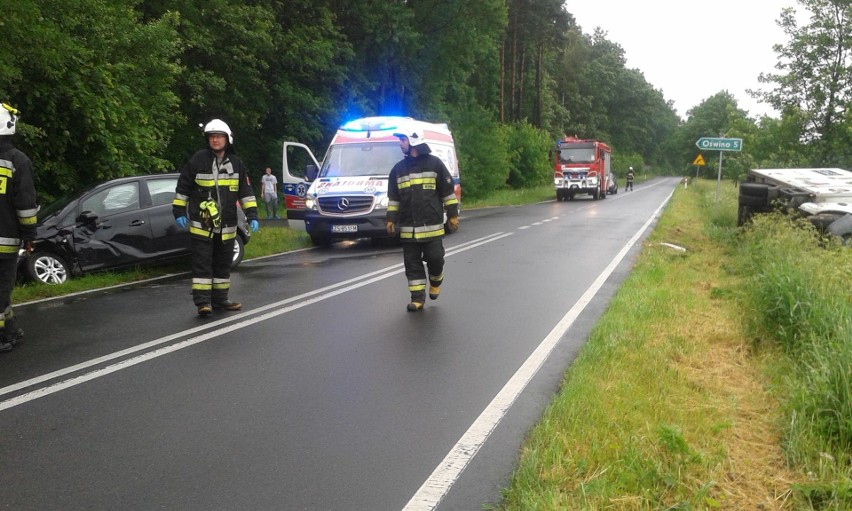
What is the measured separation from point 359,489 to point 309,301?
4.76m

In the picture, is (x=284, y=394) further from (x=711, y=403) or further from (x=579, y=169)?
(x=579, y=169)

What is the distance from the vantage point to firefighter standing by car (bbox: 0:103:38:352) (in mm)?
5801

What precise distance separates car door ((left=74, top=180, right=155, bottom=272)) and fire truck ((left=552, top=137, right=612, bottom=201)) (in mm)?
27546

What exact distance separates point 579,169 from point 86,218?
28562mm

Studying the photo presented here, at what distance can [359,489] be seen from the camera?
131 inches

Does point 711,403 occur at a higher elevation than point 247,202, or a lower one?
lower

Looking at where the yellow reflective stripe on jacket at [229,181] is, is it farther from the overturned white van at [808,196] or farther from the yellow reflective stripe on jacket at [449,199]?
the overturned white van at [808,196]

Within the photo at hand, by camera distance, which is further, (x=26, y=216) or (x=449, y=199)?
(x=449, y=199)

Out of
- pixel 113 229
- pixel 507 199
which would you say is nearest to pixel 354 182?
pixel 113 229

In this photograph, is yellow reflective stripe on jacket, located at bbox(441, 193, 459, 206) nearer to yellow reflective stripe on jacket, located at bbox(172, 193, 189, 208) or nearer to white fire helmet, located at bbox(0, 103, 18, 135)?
yellow reflective stripe on jacket, located at bbox(172, 193, 189, 208)

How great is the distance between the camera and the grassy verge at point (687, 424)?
10.5 ft

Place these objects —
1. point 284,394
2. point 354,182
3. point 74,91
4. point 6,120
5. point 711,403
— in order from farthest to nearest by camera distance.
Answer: point 354,182, point 74,91, point 6,120, point 284,394, point 711,403

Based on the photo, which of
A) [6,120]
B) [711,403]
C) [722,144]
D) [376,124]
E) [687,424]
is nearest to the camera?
[687,424]

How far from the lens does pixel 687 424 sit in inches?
159
